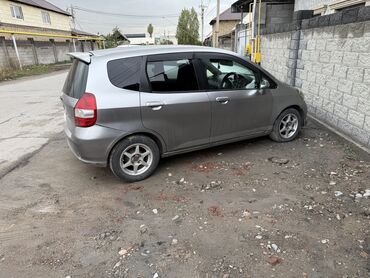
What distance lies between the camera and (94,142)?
11.4ft

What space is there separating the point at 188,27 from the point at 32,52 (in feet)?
107

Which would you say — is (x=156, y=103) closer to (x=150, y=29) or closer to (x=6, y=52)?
(x=6, y=52)

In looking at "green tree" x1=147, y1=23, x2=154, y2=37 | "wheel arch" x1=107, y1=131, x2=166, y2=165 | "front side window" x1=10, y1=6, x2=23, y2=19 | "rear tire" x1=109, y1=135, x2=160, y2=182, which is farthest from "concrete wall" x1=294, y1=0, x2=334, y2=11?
"green tree" x1=147, y1=23, x2=154, y2=37

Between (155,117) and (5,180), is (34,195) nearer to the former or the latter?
(5,180)

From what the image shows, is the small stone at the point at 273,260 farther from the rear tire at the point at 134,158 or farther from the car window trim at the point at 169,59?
the car window trim at the point at 169,59

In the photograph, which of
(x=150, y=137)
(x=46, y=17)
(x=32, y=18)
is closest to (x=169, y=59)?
(x=150, y=137)

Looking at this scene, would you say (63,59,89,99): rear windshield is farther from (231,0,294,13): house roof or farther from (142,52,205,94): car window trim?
(231,0,294,13): house roof

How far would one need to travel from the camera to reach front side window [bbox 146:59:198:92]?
3732mm

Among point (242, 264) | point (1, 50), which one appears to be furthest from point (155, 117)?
point (1, 50)

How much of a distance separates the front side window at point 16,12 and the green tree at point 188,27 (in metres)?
27.1

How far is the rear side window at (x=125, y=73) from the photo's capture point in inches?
140

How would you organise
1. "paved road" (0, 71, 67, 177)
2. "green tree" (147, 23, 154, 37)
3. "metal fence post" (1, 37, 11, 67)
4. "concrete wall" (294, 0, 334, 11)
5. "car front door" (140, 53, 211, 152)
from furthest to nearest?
"green tree" (147, 23, 154, 37), "metal fence post" (1, 37, 11, 67), "concrete wall" (294, 0, 334, 11), "paved road" (0, 71, 67, 177), "car front door" (140, 53, 211, 152)

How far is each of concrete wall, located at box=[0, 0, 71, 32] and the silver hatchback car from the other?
27.9m

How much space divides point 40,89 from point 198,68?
1068cm
